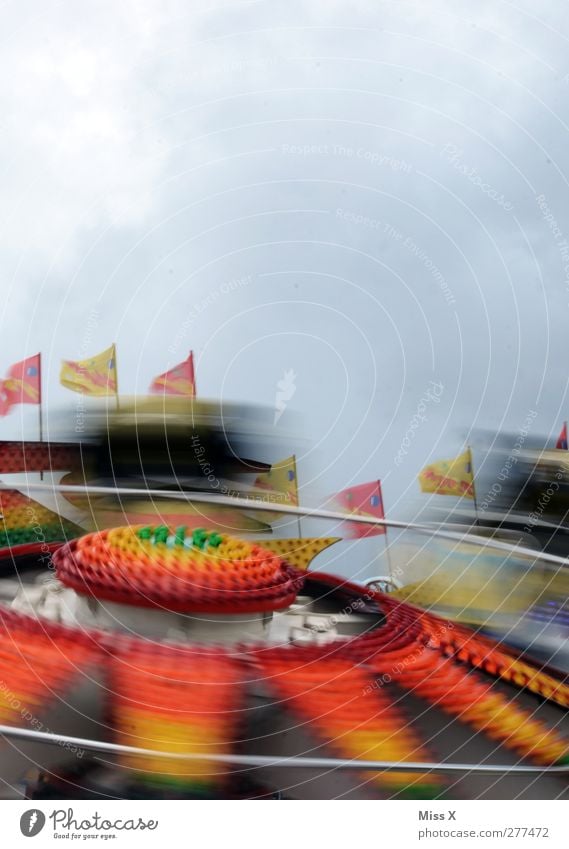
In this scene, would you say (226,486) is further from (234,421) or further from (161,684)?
(161,684)

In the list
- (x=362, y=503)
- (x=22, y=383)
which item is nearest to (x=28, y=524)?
(x=22, y=383)

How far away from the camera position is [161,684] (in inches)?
50.3

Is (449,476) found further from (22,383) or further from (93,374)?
(22,383)

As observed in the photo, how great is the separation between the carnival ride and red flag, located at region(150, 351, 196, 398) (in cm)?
20

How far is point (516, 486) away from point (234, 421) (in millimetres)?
638

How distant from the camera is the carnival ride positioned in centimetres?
126

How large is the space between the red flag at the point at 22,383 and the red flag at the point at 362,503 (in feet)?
2.09

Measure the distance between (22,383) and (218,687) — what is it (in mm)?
694

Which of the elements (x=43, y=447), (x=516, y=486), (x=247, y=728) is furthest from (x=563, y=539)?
(x=43, y=447)

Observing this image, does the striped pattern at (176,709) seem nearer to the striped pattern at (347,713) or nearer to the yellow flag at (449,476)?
the striped pattern at (347,713)

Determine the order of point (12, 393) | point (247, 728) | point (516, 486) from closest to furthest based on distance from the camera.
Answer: point (247, 728), point (12, 393), point (516, 486)
